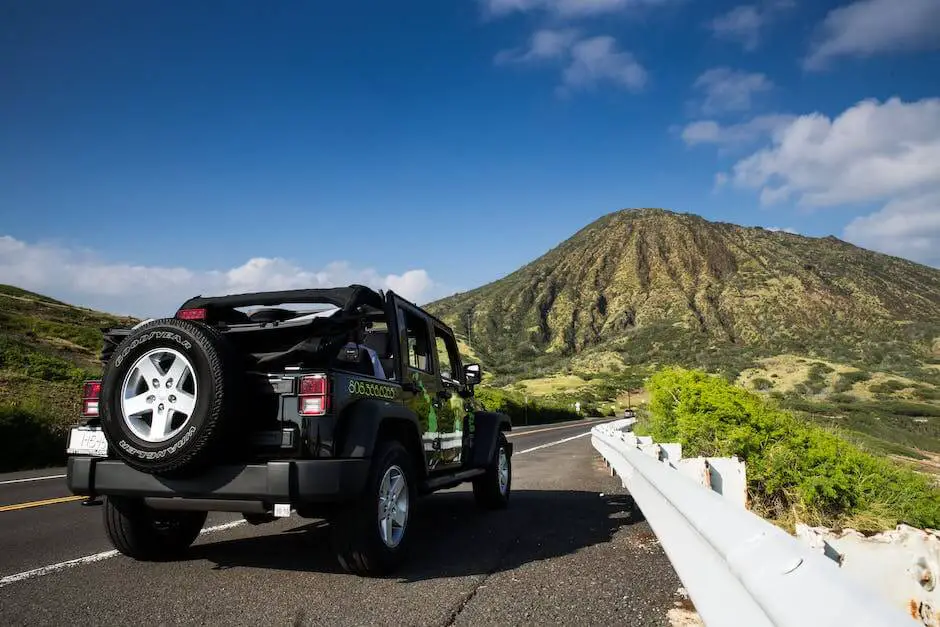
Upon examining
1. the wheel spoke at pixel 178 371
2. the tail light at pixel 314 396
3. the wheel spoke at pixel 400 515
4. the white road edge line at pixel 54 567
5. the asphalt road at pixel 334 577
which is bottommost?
the asphalt road at pixel 334 577

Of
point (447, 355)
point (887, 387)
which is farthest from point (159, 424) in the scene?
point (887, 387)

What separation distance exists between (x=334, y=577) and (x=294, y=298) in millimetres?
2264

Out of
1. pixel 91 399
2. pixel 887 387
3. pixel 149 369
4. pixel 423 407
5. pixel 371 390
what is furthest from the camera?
pixel 887 387

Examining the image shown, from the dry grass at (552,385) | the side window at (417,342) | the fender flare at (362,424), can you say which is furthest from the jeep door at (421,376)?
the dry grass at (552,385)

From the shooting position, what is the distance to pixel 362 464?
4.42 meters

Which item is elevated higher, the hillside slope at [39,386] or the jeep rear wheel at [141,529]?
the hillside slope at [39,386]

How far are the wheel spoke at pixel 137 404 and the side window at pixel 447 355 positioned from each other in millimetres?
3188

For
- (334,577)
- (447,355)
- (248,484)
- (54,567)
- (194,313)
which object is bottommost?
(334,577)

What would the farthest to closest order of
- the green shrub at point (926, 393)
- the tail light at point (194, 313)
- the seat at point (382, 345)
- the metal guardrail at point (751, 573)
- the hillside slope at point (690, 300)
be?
1. the hillside slope at point (690, 300)
2. the green shrub at point (926, 393)
3. the seat at point (382, 345)
4. the tail light at point (194, 313)
5. the metal guardrail at point (751, 573)

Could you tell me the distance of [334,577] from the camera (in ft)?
15.4

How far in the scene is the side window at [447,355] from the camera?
7.35 m

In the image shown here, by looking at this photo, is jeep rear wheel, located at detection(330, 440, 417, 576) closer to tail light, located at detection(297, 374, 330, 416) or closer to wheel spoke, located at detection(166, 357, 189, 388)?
tail light, located at detection(297, 374, 330, 416)

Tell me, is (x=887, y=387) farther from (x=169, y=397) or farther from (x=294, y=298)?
(x=169, y=397)

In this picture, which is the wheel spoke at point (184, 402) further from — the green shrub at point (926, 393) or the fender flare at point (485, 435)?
the green shrub at point (926, 393)
